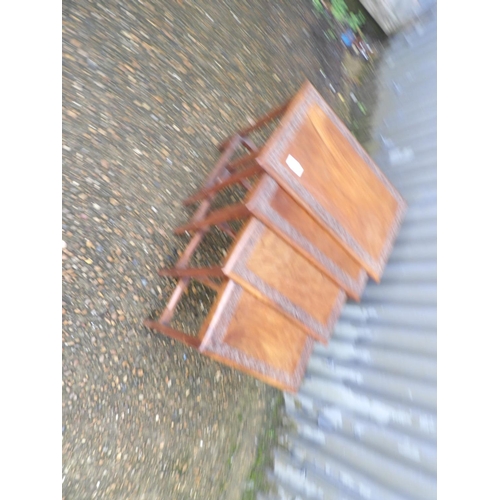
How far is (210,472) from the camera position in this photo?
163 cm

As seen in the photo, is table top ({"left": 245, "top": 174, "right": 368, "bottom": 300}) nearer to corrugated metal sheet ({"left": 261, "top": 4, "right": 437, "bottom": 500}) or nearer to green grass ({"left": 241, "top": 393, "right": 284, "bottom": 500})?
corrugated metal sheet ({"left": 261, "top": 4, "right": 437, "bottom": 500})

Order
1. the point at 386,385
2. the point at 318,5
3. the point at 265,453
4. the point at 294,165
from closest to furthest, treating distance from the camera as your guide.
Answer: the point at 294,165 < the point at 386,385 < the point at 265,453 < the point at 318,5

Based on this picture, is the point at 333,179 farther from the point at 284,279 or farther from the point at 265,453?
the point at 265,453

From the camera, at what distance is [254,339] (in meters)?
1.18

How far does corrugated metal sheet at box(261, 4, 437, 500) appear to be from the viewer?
1236 mm

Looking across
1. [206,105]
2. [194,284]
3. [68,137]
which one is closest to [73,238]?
Result: [68,137]

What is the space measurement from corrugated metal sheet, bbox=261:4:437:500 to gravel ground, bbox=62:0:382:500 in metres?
0.30

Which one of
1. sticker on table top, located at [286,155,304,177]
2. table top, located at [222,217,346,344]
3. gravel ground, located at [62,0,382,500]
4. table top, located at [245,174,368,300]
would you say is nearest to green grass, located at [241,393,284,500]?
gravel ground, located at [62,0,382,500]

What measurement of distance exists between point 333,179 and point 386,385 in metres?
0.77

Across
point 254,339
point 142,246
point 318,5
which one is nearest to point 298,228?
point 254,339

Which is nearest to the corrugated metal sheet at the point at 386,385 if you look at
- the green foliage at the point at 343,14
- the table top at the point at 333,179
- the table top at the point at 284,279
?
the table top at the point at 333,179

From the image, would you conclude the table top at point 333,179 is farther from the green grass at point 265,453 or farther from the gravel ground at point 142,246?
the green grass at point 265,453

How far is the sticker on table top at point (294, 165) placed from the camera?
113 cm

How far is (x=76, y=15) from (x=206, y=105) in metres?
0.59
